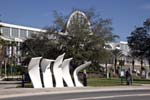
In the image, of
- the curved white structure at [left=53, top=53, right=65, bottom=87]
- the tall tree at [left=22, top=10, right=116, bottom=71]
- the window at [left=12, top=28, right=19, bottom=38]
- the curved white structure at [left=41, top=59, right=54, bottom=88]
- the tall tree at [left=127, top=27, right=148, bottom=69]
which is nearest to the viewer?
the curved white structure at [left=41, top=59, right=54, bottom=88]

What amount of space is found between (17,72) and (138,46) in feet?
99.5

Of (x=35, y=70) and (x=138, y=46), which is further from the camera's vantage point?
(x=138, y=46)

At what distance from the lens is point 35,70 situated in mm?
39406

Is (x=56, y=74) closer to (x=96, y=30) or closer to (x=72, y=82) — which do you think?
(x=72, y=82)

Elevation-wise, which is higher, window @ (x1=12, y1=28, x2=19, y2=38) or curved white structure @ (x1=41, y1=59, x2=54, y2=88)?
window @ (x1=12, y1=28, x2=19, y2=38)

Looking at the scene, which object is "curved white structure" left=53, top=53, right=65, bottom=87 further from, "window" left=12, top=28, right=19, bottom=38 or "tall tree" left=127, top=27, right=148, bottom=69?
"window" left=12, top=28, right=19, bottom=38

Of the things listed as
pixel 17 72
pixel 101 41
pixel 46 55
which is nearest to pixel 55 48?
pixel 46 55

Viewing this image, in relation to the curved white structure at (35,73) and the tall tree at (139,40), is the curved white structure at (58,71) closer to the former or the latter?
the curved white structure at (35,73)

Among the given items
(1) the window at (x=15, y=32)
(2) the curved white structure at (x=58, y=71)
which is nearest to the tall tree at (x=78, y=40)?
(2) the curved white structure at (x=58, y=71)

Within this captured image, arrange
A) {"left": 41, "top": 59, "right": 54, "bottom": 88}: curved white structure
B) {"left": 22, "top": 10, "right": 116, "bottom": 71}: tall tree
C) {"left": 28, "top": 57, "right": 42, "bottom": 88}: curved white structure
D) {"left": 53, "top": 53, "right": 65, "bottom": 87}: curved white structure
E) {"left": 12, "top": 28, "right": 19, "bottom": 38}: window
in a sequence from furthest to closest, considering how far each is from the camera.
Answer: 1. {"left": 12, "top": 28, "right": 19, "bottom": 38}: window
2. {"left": 22, "top": 10, "right": 116, "bottom": 71}: tall tree
3. {"left": 53, "top": 53, "right": 65, "bottom": 87}: curved white structure
4. {"left": 41, "top": 59, "right": 54, "bottom": 88}: curved white structure
5. {"left": 28, "top": 57, "right": 42, "bottom": 88}: curved white structure

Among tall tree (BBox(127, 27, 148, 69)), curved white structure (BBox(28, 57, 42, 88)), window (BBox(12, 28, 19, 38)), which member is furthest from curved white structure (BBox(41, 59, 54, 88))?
window (BBox(12, 28, 19, 38))

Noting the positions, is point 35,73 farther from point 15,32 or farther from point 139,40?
point 15,32

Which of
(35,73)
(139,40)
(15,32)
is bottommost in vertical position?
(35,73)

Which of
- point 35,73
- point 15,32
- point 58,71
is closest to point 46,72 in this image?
point 35,73
